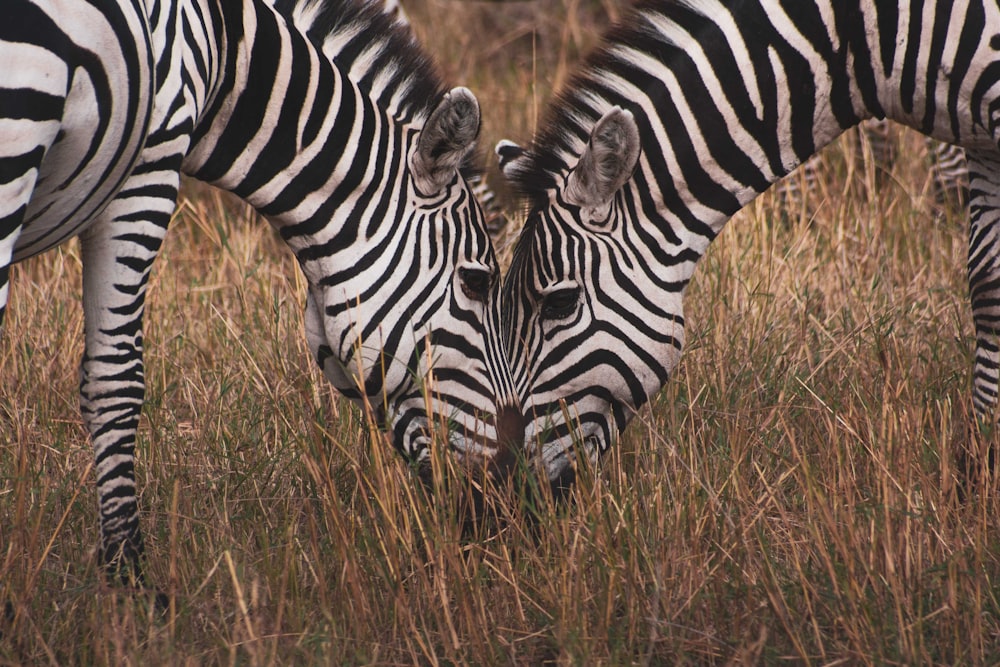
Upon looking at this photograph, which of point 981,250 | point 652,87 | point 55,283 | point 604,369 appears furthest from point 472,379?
point 55,283

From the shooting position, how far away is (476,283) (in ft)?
12.6

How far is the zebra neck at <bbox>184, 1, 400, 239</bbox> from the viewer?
3.72m

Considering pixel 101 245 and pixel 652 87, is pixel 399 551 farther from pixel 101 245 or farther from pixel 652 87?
pixel 652 87

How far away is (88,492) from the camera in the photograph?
13.4 feet

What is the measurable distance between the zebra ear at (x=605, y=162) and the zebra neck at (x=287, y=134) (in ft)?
2.08

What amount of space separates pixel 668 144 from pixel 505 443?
1.17 meters

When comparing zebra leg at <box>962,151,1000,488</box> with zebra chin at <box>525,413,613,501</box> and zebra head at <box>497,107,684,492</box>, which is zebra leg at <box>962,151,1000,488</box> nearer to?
zebra head at <box>497,107,684,492</box>

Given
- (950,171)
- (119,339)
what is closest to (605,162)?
(119,339)

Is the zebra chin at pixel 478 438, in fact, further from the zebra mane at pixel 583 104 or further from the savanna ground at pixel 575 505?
the zebra mane at pixel 583 104

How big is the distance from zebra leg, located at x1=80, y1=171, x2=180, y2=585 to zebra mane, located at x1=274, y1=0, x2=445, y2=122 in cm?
89

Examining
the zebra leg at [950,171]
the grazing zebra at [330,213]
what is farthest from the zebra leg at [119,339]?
the zebra leg at [950,171]

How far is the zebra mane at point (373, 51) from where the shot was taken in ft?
13.2

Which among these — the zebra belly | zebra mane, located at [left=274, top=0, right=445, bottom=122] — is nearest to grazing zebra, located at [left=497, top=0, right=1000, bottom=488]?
zebra mane, located at [left=274, top=0, right=445, bottom=122]

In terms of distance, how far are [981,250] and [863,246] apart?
5.55 feet
